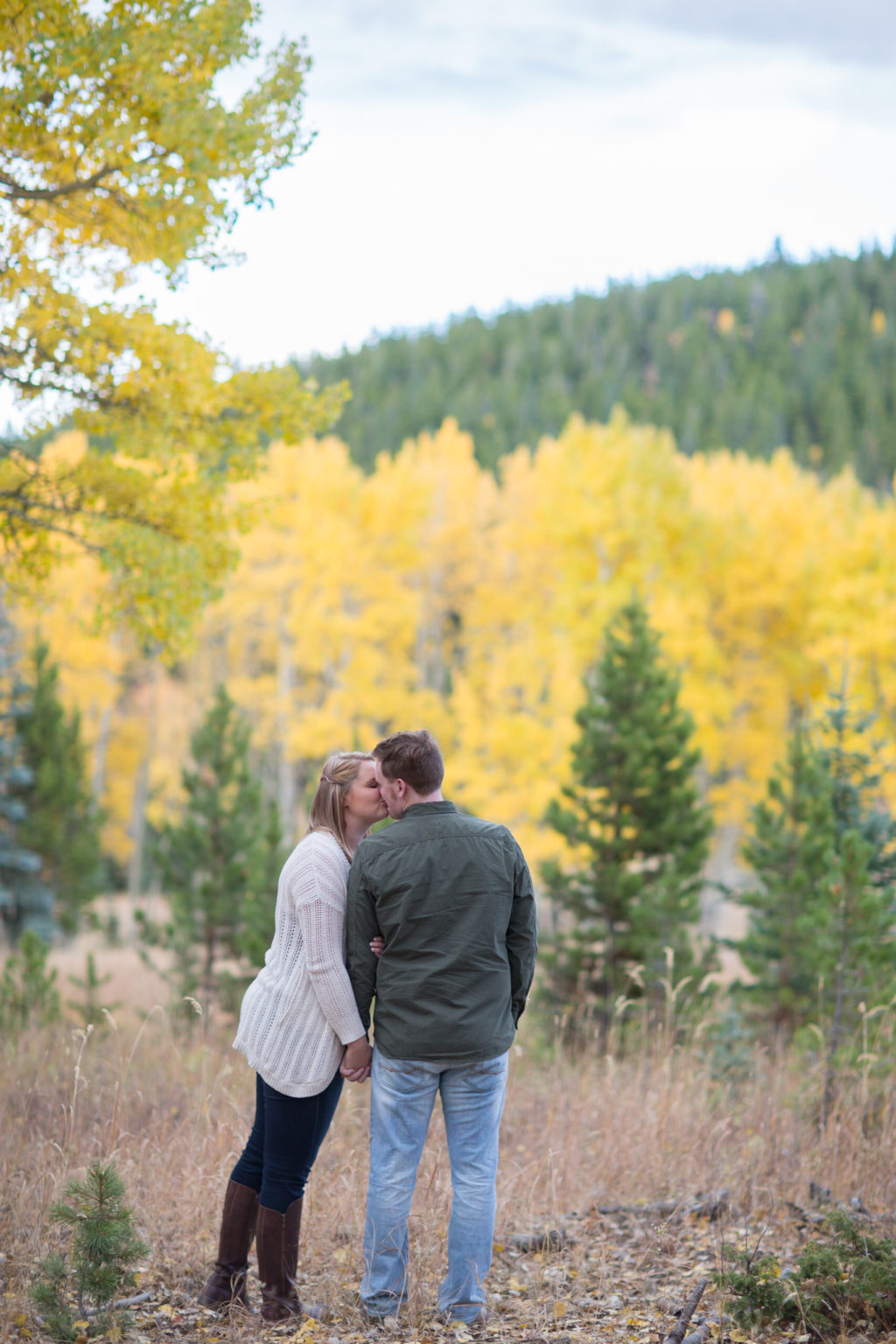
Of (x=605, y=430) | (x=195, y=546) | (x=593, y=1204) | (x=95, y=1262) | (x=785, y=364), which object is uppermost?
(x=785, y=364)

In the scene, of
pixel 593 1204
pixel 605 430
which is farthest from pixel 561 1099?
pixel 605 430

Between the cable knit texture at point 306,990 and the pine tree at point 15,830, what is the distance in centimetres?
1400

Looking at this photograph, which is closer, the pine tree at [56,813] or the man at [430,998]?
the man at [430,998]

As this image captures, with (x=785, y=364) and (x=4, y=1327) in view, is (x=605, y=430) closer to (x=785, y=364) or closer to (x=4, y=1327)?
(x=4, y=1327)

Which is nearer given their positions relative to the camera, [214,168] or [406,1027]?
[406,1027]

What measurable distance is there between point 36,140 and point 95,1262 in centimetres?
551

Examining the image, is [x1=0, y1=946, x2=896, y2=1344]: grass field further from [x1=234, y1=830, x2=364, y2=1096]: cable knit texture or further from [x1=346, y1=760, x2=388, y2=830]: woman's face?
[x1=346, y1=760, x2=388, y2=830]: woman's face

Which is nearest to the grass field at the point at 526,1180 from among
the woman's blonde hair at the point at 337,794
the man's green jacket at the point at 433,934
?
the man's green jacket at the point at 433,934

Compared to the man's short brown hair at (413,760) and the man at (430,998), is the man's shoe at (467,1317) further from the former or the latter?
the man's short brown hair at (413,760)

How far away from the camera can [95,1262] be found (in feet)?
10.2

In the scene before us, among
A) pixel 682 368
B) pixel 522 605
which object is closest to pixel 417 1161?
pixel 522 605

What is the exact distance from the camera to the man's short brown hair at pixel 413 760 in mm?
3525

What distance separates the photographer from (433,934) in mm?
3447

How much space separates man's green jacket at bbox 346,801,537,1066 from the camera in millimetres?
3414
